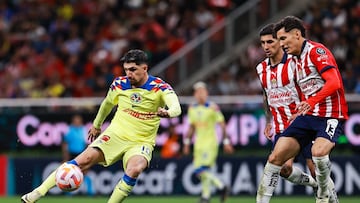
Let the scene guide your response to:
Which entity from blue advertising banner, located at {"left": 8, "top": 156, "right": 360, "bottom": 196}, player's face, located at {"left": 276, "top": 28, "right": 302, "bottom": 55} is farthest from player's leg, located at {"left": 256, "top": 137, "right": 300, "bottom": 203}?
blue advertising banner, located at {"left": 8, "top": 156, "right": 360, "bottom": 196}

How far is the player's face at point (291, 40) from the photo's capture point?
11875 mm

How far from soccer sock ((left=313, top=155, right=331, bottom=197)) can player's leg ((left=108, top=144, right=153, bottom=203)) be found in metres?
2.20

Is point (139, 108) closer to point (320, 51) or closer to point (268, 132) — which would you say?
point (268, 132)

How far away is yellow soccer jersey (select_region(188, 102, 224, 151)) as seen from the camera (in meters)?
19.4

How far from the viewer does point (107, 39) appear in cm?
2472

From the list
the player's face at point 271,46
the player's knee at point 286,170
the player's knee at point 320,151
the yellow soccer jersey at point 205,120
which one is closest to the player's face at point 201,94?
the yellow soccer jersey at point 205,120

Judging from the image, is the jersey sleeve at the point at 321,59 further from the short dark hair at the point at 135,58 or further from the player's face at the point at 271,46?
the short dark hair at the point at 135,58

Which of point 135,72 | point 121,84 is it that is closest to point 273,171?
point 135,72

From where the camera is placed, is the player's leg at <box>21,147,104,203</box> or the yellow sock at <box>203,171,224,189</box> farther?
the yellow sock at <box>203,171,224,189</box>

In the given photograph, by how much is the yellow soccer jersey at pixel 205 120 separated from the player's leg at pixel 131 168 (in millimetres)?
6463

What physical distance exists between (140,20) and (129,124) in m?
12.3

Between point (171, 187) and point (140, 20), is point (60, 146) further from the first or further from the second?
point (140, 20)

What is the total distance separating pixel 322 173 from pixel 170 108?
2.02 meters

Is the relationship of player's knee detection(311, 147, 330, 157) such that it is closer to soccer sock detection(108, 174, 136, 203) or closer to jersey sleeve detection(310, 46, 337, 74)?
jersey sleeve detection(310, 46, 337, 74)
